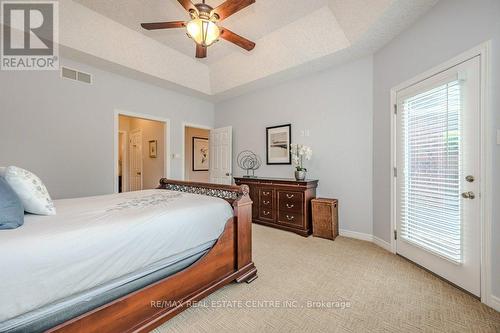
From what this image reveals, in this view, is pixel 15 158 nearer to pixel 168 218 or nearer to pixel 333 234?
pixel 168 218

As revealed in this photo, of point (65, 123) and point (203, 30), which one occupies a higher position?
point (203, 30)

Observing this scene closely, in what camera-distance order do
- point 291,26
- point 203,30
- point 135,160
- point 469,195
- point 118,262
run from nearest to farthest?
point 118,262 < point 469,195 < point 203,30 < point 291,26 < point 135,160

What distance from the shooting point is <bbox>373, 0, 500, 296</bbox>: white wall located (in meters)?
1.71

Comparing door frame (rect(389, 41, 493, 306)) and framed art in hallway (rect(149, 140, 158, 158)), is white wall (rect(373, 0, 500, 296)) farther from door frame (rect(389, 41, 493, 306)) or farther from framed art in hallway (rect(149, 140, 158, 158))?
framed art in hallway (rect(149, 140, 158, 158))

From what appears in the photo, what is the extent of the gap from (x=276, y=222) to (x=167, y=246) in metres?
2.51

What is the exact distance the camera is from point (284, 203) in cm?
364

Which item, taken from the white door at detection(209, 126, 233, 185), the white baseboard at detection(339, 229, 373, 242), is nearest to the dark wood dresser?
the white baseboard at detection(339, 229, 373, 242)

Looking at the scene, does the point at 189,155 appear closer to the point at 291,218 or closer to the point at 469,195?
the point at 291,218

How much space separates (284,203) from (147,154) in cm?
388

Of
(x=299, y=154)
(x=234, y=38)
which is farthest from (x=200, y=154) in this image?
(x=234, y=38)

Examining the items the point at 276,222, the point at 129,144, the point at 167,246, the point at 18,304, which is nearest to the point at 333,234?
the point at 276,222

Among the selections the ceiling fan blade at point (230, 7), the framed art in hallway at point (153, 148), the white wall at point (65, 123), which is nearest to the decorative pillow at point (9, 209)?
the ceiling fan blade at point (230, 7)

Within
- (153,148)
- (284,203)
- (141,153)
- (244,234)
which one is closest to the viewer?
(244,234)

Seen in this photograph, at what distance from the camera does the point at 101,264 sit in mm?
1190
